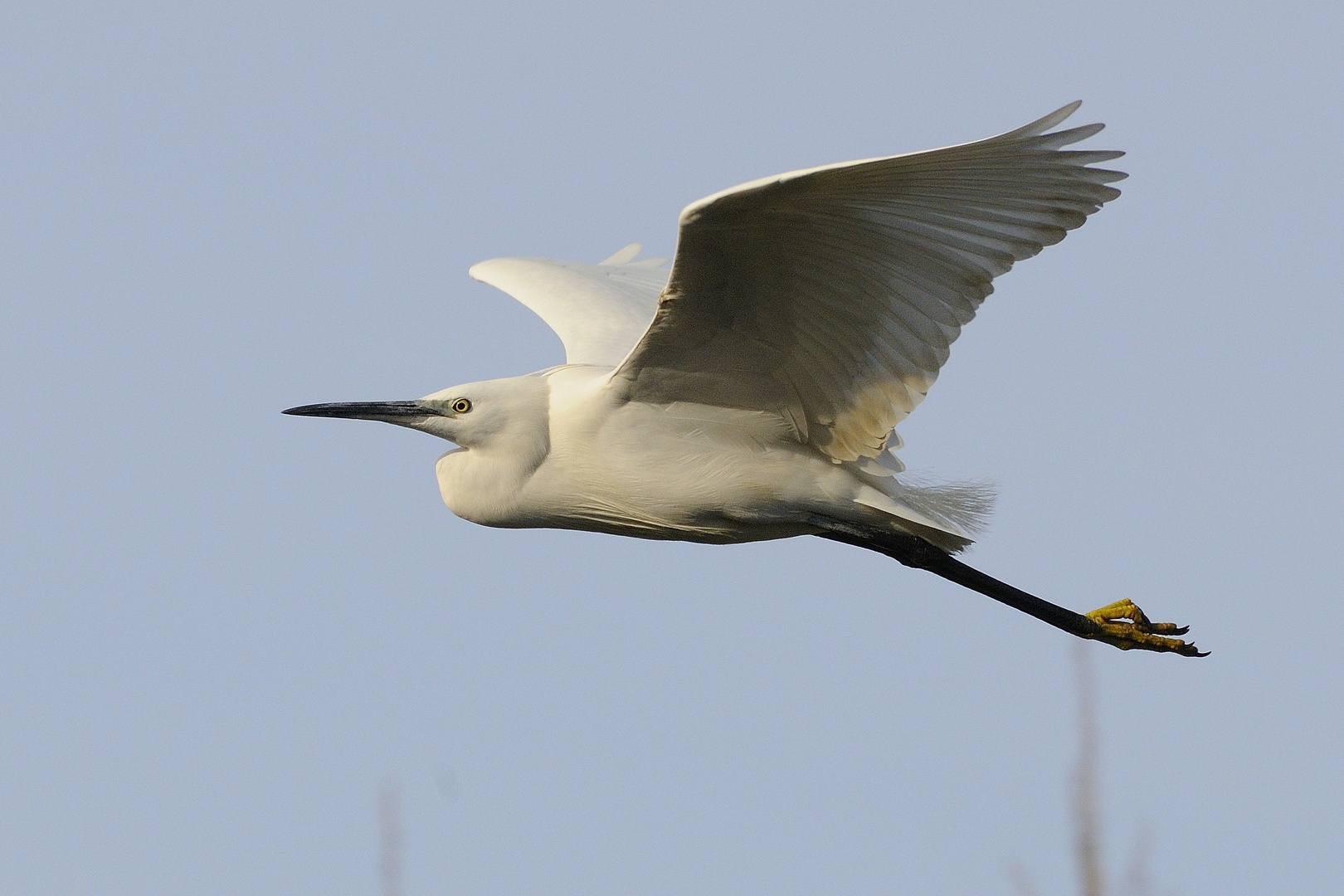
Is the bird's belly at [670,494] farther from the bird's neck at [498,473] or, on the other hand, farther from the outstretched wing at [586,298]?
the outstretched wing at [586,298]

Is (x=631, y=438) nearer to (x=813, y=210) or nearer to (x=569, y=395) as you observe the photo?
(x=569, y=395)

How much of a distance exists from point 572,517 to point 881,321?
60.4 inches

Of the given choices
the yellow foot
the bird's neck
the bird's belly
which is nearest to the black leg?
the yellow foot

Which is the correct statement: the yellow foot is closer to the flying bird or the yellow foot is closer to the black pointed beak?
the flying bird

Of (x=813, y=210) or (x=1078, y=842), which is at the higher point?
(x=813, y=210)

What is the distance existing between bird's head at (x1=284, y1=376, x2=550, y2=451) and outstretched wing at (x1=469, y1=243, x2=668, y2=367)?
35.7 inches

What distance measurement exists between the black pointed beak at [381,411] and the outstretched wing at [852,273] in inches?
38.2

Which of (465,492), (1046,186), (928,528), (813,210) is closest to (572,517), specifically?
(465,492)

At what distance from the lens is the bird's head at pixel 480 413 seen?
21.1ft

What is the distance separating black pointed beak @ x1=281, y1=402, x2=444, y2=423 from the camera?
6676mm

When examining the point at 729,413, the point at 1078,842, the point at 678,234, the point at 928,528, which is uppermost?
the point at 678,234

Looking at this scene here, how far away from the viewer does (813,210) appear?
522 centimetres

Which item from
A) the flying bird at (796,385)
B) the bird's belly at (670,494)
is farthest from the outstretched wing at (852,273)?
the bird's belly at (670,494)

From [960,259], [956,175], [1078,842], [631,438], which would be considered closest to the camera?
[1078,842]
